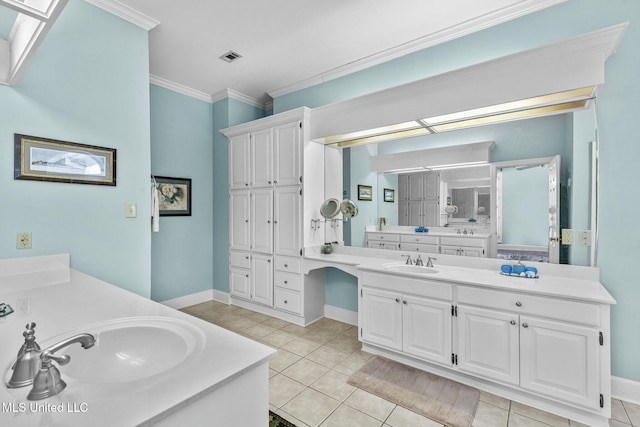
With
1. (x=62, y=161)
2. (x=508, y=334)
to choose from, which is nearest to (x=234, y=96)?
(x=62, y=161)

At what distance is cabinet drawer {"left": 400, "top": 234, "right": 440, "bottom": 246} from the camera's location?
2856 millimetres

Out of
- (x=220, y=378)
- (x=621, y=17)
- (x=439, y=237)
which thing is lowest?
(x=220, y=378)

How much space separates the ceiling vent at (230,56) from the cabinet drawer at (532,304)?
301 centimetres

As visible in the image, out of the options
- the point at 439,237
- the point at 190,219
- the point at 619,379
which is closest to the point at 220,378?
the point at 439,237

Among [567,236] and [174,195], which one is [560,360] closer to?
[567,236]

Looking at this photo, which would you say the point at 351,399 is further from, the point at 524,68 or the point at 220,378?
the point at 524,68

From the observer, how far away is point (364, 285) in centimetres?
263

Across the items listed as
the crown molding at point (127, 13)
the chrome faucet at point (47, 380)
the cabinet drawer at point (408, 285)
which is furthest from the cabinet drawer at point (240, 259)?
the chrome faucet at point (47, 380)

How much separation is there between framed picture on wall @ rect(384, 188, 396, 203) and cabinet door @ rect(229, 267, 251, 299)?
1.95 m

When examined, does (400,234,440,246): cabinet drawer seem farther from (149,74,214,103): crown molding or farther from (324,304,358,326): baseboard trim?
(149,74,214,103): crown molding

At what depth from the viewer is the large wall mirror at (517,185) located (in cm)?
218

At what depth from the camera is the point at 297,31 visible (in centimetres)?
271

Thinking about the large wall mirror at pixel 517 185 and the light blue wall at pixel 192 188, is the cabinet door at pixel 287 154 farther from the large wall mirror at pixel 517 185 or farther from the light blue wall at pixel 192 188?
the light blue wall at pixel 192 188

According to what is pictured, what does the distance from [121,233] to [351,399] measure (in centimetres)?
219
